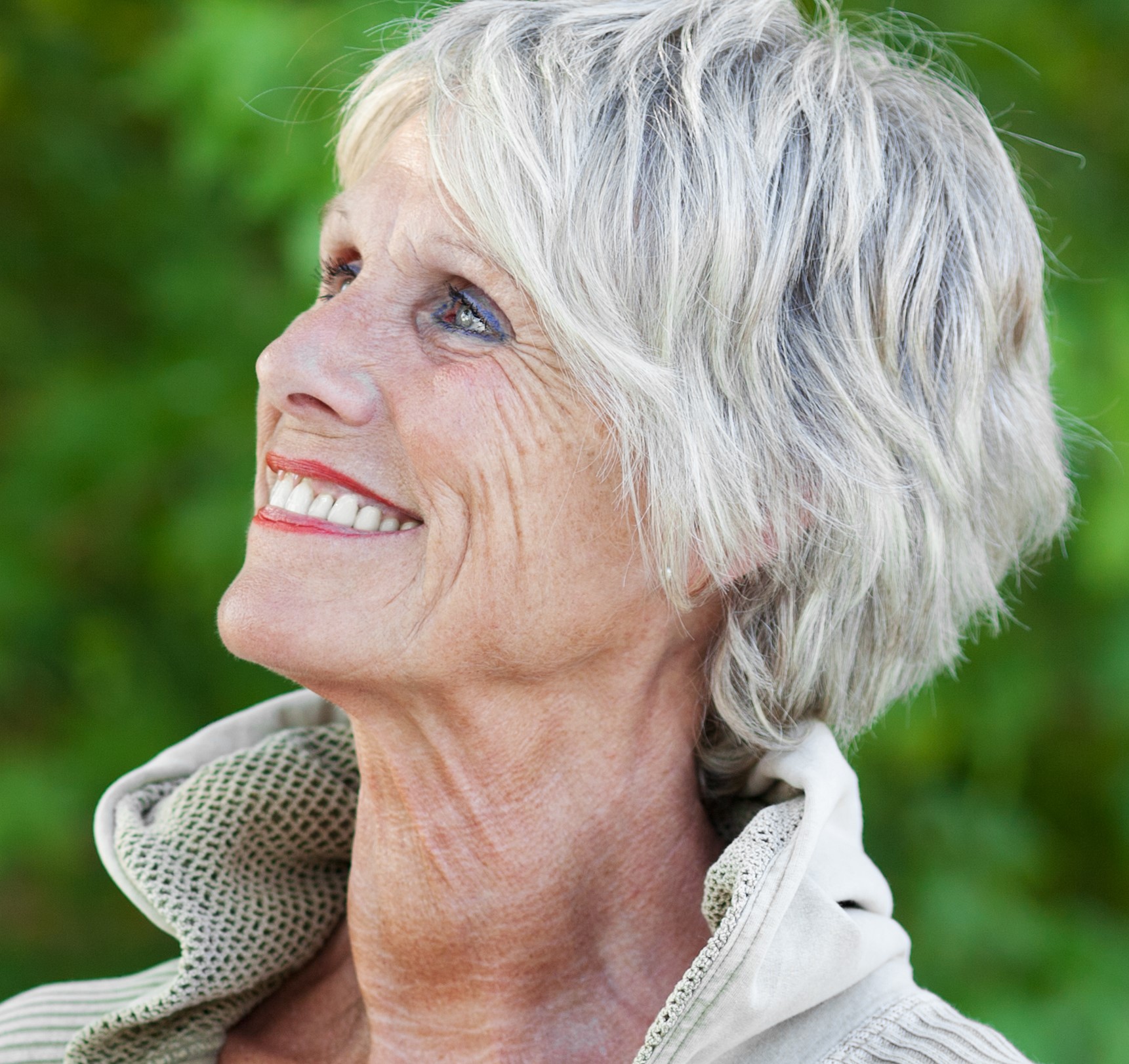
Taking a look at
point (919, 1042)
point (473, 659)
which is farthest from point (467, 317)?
point (919, 1042)

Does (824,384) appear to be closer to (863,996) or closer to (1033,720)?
(863,996)

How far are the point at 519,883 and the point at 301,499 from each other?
0.59 meters

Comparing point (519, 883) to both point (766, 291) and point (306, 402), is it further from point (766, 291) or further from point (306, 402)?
point (766, 291)

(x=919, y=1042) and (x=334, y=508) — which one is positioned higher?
(x=334, y=508)

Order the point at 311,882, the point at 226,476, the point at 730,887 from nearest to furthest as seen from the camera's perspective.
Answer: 1. the point at 730,887
2. the point at 311,882
3. the point at 226,476

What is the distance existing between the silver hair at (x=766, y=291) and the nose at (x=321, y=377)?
0.23 meters

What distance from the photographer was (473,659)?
5.41 ft

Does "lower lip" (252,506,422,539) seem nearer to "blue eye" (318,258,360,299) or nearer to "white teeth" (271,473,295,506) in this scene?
"white teeth" (271,473,295,506)

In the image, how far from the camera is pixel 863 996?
1688mm

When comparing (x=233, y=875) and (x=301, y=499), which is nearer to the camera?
(x=301, y=499)

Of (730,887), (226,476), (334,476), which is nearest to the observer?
(730,887)

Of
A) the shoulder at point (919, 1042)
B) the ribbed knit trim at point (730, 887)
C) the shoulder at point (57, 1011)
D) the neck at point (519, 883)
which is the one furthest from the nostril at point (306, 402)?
the shoulder at point (919, 1042)

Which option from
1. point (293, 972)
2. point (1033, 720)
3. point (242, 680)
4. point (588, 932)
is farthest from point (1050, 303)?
point (242, 680)

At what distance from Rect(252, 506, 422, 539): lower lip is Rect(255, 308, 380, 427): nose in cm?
13
